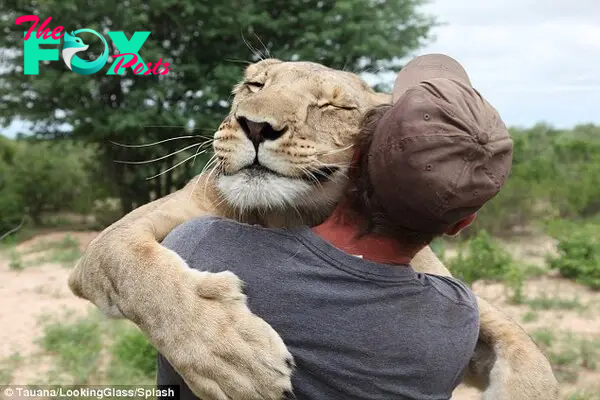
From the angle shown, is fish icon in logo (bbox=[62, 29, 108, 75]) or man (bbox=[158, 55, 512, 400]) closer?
man (bbox=[158, 55, 512, 400])

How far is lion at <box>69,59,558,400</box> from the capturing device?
1.81 m

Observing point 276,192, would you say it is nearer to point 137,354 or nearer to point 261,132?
point 261,132

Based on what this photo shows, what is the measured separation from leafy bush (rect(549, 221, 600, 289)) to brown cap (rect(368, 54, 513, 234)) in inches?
332

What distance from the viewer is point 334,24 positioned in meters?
A: 13.8

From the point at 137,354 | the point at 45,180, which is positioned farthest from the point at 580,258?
the point at 45,180

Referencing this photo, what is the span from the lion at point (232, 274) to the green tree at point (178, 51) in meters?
10.6

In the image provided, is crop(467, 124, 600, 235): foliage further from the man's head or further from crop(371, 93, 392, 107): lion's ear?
the man's head

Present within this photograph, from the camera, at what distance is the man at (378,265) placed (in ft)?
5.11

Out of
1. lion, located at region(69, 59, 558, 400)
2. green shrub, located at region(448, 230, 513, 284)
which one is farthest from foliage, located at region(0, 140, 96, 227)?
lion, located at region(69, 59, 558, 400)

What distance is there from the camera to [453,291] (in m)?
1.91

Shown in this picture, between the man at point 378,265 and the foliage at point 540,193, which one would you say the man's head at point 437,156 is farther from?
the foliage at point 540,193

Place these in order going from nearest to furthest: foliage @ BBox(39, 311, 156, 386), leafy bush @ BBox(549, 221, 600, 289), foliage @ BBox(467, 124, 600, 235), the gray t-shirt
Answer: the gray t-shirt, foliage @ BBox(39, 311, 156, 386), leafy bush @ BBox(549, 221, 600, 289), foliage @ BBox(467, 124, 600, 235)

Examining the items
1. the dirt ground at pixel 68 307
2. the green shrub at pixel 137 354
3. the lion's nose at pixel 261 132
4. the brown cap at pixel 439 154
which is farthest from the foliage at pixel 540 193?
the brown cap at pixel 439 154
